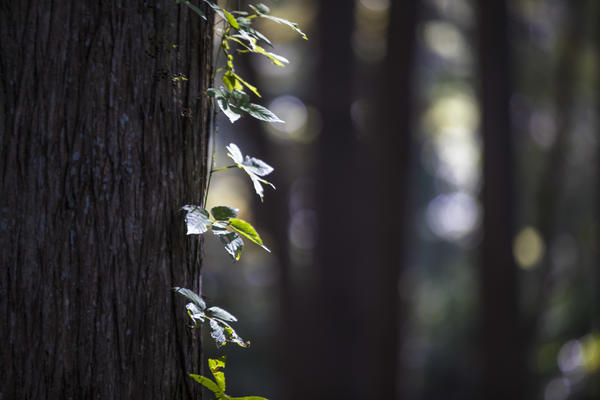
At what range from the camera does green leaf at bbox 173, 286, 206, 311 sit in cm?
160

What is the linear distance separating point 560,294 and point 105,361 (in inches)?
599

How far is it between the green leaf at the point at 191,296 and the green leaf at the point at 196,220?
153mm

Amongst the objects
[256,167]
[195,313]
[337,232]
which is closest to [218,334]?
[195,313]

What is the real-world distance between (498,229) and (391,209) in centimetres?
167

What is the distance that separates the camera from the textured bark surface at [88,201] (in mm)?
1493

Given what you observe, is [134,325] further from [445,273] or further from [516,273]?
[445,273]

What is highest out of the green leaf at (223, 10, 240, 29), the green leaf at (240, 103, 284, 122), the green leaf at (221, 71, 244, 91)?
the green leaf at (223, 10, 240, 29)

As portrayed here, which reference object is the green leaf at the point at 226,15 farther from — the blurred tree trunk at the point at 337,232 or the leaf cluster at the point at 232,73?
the blurred tree trunk at the point at 337,232

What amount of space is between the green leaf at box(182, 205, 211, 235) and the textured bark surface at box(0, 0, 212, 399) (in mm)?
61

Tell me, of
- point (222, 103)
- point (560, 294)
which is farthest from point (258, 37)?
point (560, 294)

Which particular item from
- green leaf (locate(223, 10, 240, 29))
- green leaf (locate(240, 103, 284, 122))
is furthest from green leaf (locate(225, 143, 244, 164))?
green leaf (locate(223, 10, 240, 29))

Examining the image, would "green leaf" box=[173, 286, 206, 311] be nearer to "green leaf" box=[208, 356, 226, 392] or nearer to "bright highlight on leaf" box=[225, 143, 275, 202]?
"green leaf" box=[208, 356, 226, 392]

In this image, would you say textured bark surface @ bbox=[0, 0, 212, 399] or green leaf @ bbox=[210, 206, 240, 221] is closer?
textured bark surface @ bbox=[0, 0, 212, 399]

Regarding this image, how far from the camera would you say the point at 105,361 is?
60.2 inches
